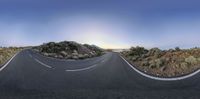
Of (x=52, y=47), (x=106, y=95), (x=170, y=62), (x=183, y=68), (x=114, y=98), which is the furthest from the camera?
(x=52, y=47)

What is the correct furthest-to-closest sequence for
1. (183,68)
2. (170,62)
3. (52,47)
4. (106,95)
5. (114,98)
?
(52,47) < (170,62) < (183,68) < (106,95) < (114,98)

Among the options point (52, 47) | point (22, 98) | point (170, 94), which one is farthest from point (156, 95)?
point (52, 47)

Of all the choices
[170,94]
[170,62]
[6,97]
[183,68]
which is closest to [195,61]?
[183,68]

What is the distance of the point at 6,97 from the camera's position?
517 inches

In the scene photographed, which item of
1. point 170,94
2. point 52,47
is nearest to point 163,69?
point 170,94

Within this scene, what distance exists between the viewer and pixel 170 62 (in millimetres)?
34438

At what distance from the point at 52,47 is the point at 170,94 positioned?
3542 inches

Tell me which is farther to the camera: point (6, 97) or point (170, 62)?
point (170, 62)

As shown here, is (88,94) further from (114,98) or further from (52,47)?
(52,47)

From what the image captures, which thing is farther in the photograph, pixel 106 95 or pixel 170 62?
pixel 170 62

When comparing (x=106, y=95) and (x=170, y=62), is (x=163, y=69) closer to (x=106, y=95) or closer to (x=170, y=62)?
(x=170, y=62)

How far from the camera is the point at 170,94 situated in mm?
13258

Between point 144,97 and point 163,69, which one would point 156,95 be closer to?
point 144,97

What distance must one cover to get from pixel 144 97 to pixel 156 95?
68 centimetres
